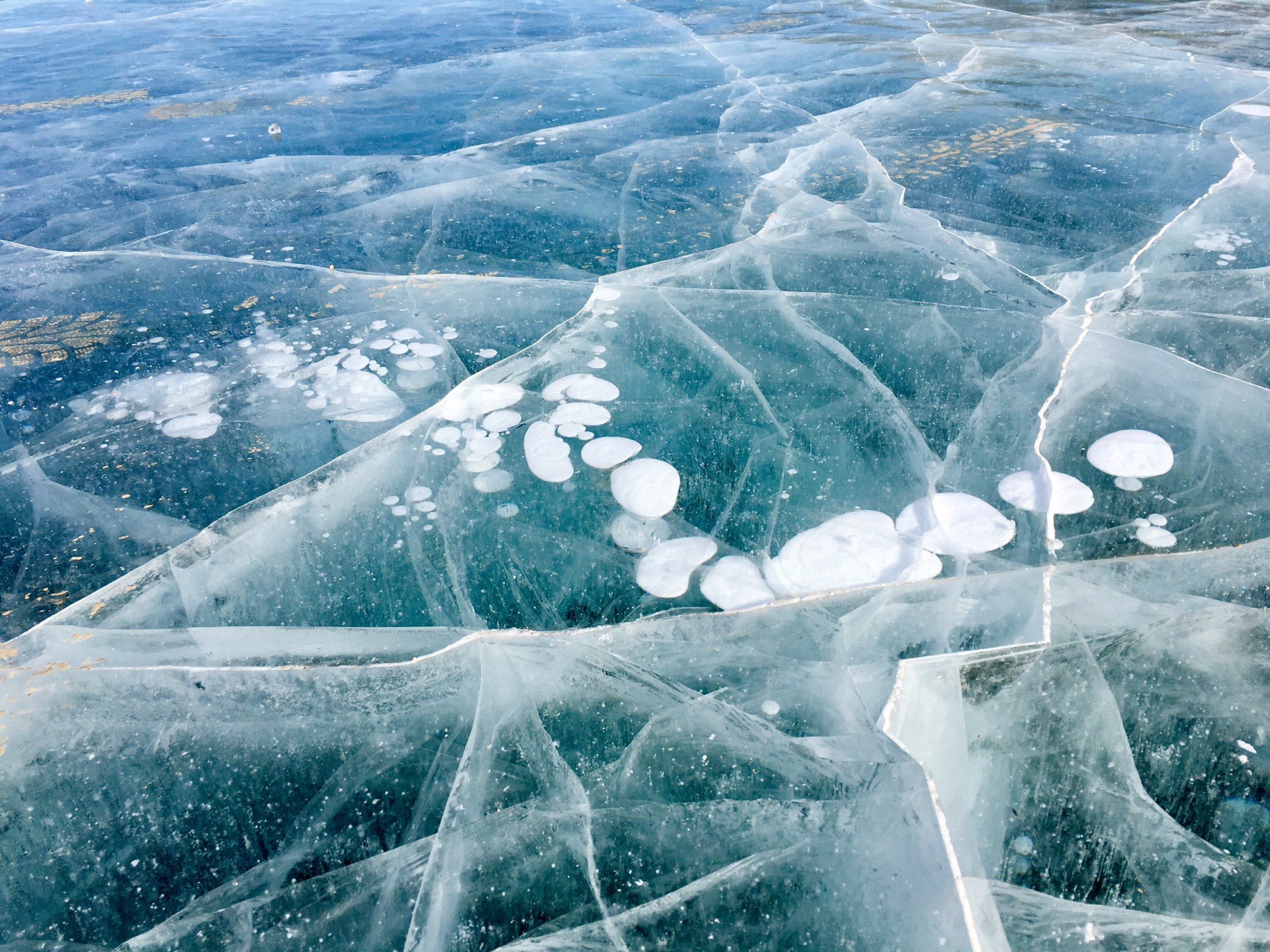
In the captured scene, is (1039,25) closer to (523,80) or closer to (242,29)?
(523,80)

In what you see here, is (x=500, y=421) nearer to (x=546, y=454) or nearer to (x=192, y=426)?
(x=546, y=454)

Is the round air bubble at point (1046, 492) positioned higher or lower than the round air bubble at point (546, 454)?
lower

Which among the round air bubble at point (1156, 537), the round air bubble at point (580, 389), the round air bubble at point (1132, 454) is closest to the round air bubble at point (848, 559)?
the round air bubble at point (1156, 537)

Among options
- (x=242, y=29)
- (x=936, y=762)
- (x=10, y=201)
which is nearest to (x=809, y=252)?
(x=936, y=762)

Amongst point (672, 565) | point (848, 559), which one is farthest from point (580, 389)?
point (848, 559)

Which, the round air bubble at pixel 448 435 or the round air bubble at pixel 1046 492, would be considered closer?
the round air bubble at pixel 1046 492

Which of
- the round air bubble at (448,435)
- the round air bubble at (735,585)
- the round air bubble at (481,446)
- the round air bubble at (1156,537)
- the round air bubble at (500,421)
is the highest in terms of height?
the round air bubble at (500,421)

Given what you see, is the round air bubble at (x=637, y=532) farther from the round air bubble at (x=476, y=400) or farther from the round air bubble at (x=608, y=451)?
the round air bubble at (x=476, y=400)
